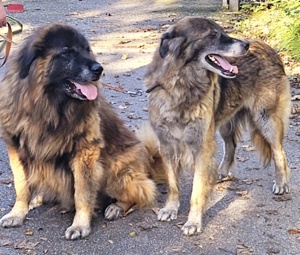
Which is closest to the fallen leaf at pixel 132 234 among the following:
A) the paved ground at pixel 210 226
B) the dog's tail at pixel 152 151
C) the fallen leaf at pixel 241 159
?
the paved ground at pixel 210 226

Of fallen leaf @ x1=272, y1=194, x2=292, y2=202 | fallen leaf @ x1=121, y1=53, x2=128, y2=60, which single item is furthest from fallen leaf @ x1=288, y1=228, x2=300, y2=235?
fallen leaf @ x1=121, y1=53, x2=128, y2=60

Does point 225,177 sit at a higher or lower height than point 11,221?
lower

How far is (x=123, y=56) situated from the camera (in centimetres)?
1109

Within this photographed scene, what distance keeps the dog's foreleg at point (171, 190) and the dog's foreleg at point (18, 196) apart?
1.09m

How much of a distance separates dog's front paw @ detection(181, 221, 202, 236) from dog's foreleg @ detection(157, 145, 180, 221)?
9.7 inches

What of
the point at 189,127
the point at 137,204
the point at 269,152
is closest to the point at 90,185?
the point at 137,204

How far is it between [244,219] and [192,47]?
1.48 m

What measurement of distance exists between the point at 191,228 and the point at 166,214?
327 millimetres

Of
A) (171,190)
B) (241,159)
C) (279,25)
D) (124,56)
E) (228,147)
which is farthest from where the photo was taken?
(279,25)

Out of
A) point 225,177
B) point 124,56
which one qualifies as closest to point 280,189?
point 225,177

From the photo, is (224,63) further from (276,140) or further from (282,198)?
A: (282,198)

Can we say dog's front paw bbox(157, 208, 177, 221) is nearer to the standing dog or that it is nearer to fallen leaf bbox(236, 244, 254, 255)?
the standing dog

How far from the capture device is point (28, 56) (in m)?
4.43

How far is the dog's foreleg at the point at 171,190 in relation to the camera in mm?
5070
